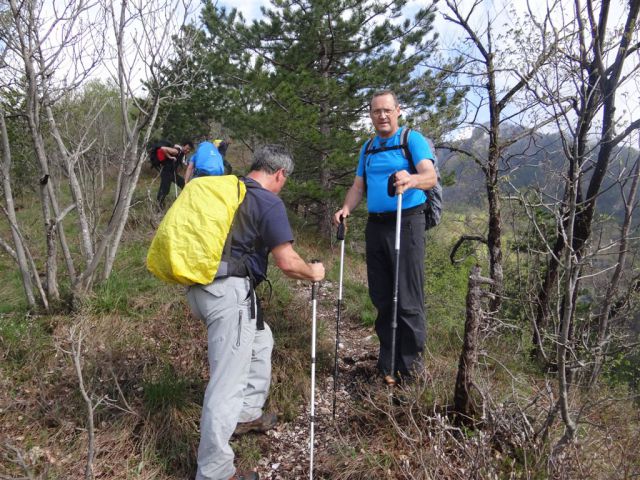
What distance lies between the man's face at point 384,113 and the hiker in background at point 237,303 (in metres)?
0.98

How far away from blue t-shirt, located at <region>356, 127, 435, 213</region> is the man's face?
0.29ft

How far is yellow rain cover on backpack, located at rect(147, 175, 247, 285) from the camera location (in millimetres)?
2402

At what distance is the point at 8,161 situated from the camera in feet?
12.6

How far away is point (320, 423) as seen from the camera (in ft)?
11.3

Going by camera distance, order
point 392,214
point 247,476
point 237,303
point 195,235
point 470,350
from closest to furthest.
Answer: point 195,235
point 237,303
point 247,476
point 470,350
point 392,214

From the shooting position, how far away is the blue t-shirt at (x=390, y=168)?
3.21 metres

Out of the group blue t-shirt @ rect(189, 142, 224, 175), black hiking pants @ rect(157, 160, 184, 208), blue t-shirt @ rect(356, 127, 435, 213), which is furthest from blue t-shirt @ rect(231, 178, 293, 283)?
black hiking pants @ rect(157, 160, 184, 208)

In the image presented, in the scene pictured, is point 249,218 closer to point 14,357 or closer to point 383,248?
point 383,248

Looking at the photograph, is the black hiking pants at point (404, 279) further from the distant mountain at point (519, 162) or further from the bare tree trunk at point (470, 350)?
the distant mountain at point (519, 162)

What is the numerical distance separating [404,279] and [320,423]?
144 centimetres

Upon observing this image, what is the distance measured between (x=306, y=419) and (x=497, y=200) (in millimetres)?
4239

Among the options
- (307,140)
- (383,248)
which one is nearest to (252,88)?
(307,140)

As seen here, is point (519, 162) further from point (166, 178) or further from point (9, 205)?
point (166, 178)

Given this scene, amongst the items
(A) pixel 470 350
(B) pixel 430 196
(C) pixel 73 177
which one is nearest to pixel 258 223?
(B) pixel 430 196
